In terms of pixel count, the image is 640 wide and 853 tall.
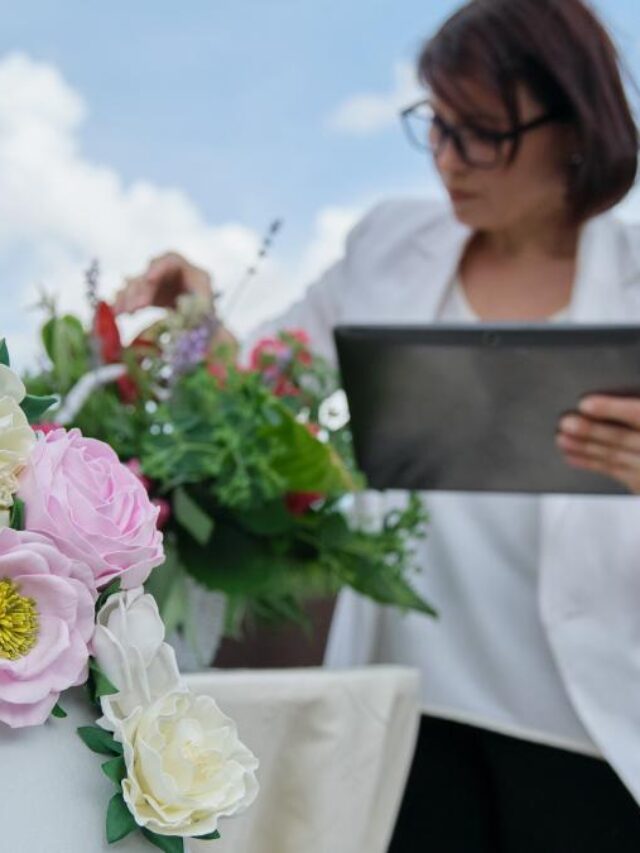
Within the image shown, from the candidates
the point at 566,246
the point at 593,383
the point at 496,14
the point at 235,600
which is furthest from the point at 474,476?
the point at 496,14

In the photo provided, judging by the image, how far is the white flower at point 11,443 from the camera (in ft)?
1.45

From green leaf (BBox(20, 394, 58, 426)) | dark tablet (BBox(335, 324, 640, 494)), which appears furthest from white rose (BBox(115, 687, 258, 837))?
dark tablet (BBox(335, 324, 640, 494))

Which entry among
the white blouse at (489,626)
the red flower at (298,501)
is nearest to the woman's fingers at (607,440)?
Result: the white blouse at (489,626)

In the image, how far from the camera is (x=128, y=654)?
0.45m

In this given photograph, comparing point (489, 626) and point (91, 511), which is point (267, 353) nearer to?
point (489, 626)

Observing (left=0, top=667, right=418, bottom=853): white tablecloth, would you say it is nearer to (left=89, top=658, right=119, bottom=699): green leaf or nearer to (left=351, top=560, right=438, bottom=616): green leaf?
(left=351, top=560, right=438, bottom=616): green leaf

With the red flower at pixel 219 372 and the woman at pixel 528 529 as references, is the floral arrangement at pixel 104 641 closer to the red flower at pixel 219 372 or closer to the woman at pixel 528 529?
the red flower at pixel 219 372

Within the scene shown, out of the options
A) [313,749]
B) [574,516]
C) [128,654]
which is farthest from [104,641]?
[574,516]

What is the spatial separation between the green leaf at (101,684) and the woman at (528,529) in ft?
2.06

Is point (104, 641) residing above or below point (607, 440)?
above

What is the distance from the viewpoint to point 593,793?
1.09 metres

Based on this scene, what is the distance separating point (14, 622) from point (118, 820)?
0.24 feet

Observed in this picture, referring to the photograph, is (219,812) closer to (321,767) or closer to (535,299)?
(321,767)

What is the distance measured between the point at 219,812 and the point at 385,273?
3.11 ft
